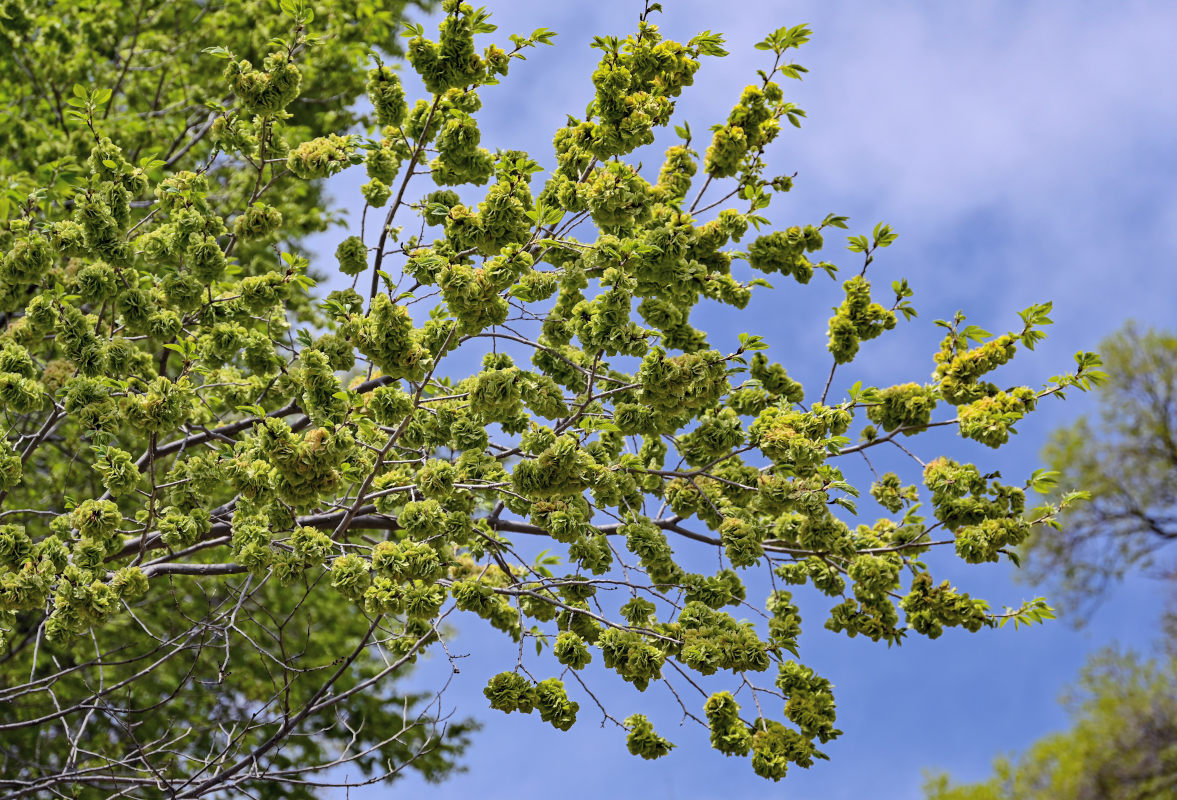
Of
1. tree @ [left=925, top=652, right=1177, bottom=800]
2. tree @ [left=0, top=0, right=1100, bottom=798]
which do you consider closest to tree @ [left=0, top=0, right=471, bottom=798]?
tree @ [left=0, top=0, right=1100, bottom=798]

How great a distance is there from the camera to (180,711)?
10.2 metres

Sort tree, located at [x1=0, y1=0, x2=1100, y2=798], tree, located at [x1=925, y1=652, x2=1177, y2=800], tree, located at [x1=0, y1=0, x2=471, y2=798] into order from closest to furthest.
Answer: tree, located at [x1=0, y1=0, x2=1100, y2=798] → tree, located at [x1=0, y1=0, x2=471, y2=798] → tree, located at [x1=925, y1=652, x2=1177, y2=800]

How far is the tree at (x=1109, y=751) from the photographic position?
17.8 metres

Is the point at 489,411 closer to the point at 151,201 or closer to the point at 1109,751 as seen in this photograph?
the point at 151,201

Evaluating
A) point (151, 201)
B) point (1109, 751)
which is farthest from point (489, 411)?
point (1109, 751)

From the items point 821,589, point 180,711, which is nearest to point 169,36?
point 180,711

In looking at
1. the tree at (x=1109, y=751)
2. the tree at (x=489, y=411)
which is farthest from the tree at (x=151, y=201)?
the tree at (x=1109, y=751)

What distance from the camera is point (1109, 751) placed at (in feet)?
60.5

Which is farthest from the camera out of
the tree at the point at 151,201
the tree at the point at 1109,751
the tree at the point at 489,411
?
the tree at the point at 1109,751

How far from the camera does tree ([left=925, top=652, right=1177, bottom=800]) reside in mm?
17766

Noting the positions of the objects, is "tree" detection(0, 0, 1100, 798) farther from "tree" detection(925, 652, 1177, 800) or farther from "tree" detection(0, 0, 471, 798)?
"tree" detection(925, 652, 1177, 800)

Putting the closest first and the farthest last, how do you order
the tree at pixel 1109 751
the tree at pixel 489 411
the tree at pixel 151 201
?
1. the tree at pixel 489 411
2. the tree at pixel 151 201
3. the tree at pixel 1109 751

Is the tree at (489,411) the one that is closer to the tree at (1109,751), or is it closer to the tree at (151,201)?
the tree at (151,201)

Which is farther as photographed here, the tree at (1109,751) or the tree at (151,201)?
the tree at (1109,751)
